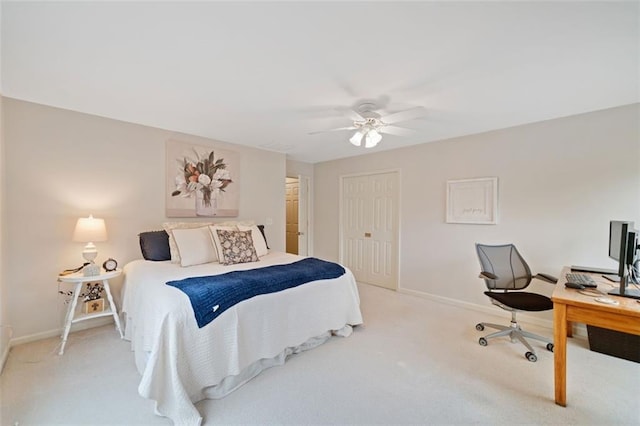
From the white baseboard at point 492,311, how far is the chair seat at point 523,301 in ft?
2.12

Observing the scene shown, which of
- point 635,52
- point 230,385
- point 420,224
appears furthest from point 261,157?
point 635,52

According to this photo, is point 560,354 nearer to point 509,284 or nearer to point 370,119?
point 509,284

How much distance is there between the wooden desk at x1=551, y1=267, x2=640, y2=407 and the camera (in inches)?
62.9

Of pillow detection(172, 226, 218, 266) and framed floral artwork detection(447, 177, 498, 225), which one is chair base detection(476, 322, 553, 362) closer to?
framed floral artwork detection(447, 177, 498, 225)

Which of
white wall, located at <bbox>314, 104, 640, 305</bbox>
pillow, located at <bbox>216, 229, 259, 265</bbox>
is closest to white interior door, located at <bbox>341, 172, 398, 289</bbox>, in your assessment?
white wall, located at <bbox>314, 104, 640, 305</bbox>

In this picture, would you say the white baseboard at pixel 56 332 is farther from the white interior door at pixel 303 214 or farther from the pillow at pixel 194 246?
the white interior door at pixel 303 214

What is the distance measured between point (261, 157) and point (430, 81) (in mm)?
2920

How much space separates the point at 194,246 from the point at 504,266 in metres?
3.31

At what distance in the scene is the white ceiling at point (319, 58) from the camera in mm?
1437

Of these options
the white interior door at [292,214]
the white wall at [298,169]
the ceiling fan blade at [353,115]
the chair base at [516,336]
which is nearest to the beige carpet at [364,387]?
the chair base at [516,336]

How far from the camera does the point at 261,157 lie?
4422 millimetres

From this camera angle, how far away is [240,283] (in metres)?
2.17

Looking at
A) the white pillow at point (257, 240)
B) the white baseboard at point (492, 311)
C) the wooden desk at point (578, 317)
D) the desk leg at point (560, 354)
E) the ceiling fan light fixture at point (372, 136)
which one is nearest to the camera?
the wooden desk at point (578, 317)

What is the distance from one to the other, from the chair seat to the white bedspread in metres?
1.38
